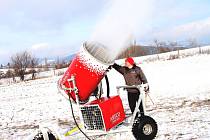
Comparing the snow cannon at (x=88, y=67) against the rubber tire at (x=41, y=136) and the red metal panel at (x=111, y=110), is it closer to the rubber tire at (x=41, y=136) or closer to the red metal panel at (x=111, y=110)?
the red metal panel at (x=111, y=110)

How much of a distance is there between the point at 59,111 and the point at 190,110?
17.8ft

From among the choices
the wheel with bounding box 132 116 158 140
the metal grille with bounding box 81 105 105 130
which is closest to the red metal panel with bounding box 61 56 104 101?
the metal grille with bounding box 81 105 105 130

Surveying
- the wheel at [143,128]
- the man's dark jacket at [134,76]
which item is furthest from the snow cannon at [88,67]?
the man's dark jacket at [134,76]

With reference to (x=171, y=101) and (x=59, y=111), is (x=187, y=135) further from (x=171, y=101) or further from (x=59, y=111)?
(x=59, y=111)

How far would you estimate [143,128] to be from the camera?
6.46m

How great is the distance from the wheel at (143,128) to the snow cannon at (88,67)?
3.75 ft

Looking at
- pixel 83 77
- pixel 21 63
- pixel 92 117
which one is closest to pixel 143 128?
pixel 92 117

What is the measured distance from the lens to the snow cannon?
18.6 feet

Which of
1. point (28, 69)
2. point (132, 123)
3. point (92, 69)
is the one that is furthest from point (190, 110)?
point (28, 69)

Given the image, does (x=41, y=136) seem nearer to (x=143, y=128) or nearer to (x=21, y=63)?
(x=143, y=128)

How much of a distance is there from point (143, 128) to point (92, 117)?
1.06m

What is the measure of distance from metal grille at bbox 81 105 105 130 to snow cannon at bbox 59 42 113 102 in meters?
0.29

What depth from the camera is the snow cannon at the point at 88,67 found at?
566 cm

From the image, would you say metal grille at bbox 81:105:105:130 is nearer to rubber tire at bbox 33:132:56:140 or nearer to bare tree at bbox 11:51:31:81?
rubber tire at bbox 33:132:56:140
